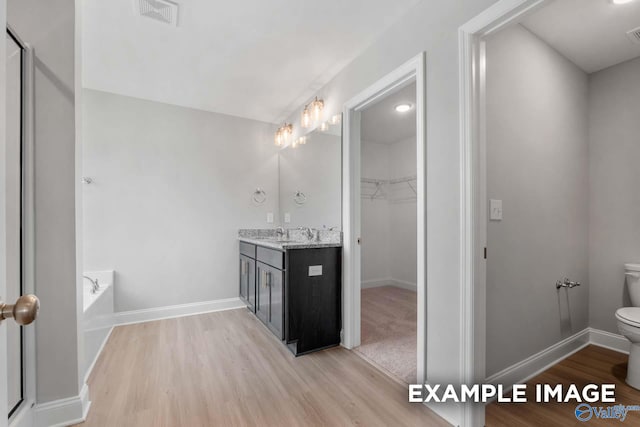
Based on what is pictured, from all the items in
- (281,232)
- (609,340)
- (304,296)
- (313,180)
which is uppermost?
(313,180)

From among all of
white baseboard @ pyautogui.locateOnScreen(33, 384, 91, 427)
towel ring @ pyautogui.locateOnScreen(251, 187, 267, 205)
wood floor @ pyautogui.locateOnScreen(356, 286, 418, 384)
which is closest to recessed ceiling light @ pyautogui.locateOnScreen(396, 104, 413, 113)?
towel ring @ pyautogui.locateOnScreen(251, 187, 267, 205)

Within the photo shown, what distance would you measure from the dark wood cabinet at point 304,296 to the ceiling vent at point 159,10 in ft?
5.76

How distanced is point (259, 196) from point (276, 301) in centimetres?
172

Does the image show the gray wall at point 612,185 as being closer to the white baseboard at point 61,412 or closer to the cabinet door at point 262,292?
the cabinet door at point 262,292

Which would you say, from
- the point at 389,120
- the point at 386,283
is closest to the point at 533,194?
the point at 389,120

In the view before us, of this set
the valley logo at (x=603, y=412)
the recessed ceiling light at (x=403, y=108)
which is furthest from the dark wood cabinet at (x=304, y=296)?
the recessed ceiling light at (x=403, y=108)

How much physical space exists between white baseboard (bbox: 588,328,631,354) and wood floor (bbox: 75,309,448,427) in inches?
74.4

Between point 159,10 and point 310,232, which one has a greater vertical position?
point 159,10

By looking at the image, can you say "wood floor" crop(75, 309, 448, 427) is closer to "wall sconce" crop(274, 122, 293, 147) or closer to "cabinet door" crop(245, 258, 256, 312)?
"cabinet door" crop(245, 258, 256, 312)

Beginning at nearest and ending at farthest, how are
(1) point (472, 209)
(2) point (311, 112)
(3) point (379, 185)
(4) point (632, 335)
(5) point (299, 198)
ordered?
(1) point (472, 209)
(4) point (632, 335)
(2) point (311, 112)
(5) point (299, 198)
(3) point (379, 185)

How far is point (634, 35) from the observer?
206cm

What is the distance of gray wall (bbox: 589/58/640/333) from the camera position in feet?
7.63

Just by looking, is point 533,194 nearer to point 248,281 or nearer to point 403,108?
point 403,108

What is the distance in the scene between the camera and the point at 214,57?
241cm
